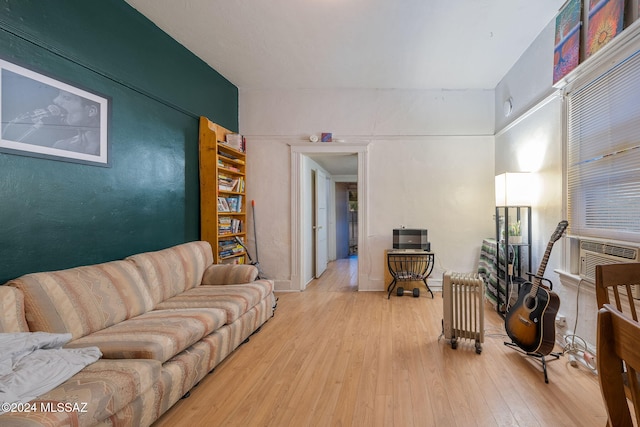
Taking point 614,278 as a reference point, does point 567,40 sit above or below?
above

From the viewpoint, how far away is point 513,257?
3.35 metres

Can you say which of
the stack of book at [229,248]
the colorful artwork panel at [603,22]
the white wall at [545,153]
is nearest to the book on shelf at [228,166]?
the stack of book at [229,248]

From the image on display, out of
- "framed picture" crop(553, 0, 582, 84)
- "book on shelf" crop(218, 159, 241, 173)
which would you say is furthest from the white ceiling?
"book on shelf" crop(218, 159, 241, 173)

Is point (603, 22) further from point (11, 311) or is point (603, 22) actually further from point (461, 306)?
point (11, 311)

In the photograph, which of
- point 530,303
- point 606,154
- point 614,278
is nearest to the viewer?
point 614,278

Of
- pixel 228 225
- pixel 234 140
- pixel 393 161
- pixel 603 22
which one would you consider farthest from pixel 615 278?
pixel 234 140

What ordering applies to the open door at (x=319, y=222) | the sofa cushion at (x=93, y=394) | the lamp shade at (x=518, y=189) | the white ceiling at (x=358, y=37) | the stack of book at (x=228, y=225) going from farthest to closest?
the open door at (x=319, y=222), the stack of book at (x=228, y=225), the lamp shade at (x=518, y=189), the white ceiling at (x=358, y=37), the sofa cushion at (x=93, y=394)

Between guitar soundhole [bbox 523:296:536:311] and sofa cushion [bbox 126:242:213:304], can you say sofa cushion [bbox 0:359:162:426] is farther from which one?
guitar soundhole [bbox 523:296:536:311]

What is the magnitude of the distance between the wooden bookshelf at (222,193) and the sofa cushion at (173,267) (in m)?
0.37

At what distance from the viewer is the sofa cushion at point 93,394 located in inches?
46.3

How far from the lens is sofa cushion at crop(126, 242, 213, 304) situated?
2.64 meters

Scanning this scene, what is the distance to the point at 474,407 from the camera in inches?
74.3

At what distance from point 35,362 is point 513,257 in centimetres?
398

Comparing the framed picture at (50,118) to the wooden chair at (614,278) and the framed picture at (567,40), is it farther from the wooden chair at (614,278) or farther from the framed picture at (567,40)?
the framed picture at (567,40)
